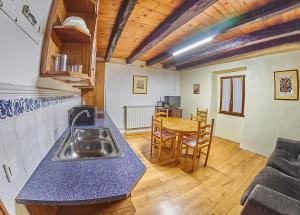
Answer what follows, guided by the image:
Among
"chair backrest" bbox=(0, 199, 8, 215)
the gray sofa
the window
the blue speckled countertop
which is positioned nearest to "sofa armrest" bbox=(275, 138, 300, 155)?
the gray sofa

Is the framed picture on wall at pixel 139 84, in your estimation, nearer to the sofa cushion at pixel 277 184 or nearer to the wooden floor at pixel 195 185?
the wooden floor at pixel 195 185

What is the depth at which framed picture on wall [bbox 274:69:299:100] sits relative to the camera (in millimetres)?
2910

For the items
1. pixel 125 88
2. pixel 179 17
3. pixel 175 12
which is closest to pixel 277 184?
pixel 179 17

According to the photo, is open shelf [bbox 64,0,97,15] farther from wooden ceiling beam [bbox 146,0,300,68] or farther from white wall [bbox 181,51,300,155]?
white wall [bbox 181,51,300,155]

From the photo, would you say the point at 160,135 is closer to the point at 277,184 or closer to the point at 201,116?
the point at 201,116

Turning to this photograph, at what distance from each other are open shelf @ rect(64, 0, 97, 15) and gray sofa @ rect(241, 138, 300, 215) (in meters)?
1.90

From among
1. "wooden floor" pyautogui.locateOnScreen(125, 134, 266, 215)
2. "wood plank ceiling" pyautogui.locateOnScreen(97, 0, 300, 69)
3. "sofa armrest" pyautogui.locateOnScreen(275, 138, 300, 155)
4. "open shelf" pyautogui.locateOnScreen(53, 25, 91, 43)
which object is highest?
"wood plank ceiling" pyautogui.locateOnScreen(97, 0, 300, 69)

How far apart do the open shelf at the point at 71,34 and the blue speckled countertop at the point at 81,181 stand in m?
0.86

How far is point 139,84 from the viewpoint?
16.3 ft

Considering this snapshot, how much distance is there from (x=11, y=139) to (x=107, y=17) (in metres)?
1.99

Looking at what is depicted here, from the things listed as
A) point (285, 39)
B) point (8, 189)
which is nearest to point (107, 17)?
point (8, 189)

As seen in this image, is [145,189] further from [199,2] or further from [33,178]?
[199,2]

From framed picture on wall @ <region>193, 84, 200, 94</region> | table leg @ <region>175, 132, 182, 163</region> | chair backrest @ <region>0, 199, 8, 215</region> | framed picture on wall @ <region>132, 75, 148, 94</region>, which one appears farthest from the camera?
framed picture on wall @ <region>193, 84, 200, 94</region>

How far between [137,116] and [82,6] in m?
3.72
